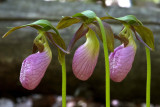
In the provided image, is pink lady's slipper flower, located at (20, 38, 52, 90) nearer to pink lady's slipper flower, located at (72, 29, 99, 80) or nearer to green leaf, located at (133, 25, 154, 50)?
pink lady's slipper flower, located at (72, 29, 99, 80)

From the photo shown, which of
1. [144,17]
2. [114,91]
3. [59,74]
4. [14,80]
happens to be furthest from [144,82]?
[14,80]

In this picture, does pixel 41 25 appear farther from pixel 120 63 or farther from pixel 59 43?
pixel 120 63

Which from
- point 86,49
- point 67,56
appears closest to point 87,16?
point 86,49

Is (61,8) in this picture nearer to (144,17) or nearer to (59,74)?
(59,74)

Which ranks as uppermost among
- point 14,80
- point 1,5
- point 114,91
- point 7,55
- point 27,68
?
point 1,5

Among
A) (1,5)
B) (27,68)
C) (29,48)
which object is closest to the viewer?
(27,68)

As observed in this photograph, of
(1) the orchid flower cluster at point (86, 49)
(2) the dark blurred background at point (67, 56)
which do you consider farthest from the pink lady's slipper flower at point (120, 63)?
(2) the dark blurred background at point (67, 56)

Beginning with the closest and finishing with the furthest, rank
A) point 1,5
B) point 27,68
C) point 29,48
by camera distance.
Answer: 1. point 27,68
2. point 29,48
3. point 1,5

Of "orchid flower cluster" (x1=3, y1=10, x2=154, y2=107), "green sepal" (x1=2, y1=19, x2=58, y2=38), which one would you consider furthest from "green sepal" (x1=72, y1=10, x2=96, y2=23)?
"green sepal" (x1=2, y1=19, x2=58, y2=38)
